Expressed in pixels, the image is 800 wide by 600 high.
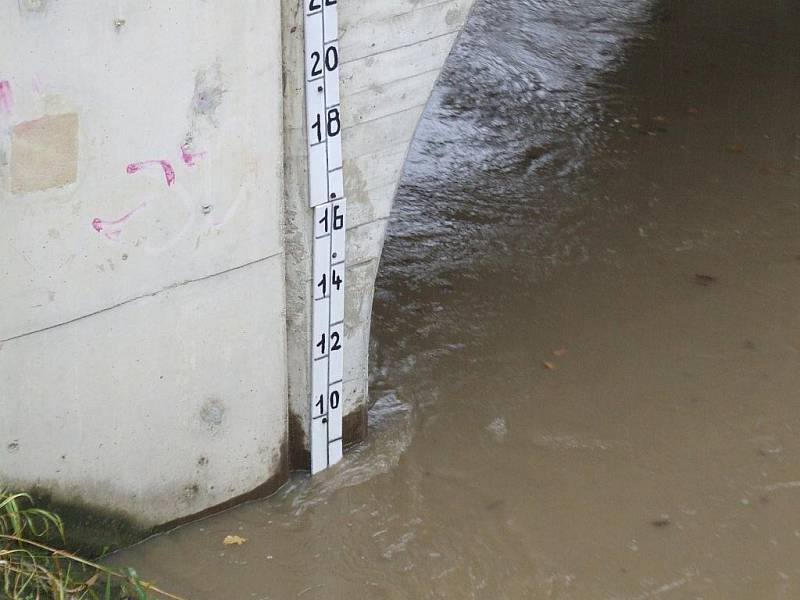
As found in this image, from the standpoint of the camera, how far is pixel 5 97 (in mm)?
3098

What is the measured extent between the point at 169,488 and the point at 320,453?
61 cm

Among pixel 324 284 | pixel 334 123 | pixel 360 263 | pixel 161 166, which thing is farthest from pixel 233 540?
pixel 334 123

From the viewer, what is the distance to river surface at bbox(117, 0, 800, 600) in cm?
407

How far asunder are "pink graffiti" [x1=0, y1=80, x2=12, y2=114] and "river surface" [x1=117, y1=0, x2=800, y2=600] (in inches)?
62.5

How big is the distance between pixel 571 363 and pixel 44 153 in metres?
2.58

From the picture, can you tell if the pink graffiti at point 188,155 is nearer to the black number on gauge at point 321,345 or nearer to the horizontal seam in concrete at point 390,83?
the horizontal seam in concrete at point 390,83

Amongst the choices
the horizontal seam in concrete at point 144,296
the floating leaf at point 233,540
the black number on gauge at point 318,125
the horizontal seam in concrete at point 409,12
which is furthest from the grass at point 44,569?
the horizontal seam in concrete at point 409,12

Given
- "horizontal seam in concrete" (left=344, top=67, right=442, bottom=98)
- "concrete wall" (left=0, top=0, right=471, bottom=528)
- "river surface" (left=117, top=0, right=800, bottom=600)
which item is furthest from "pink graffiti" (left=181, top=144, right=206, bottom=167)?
"river surface" (left=117, top=0, right=800, bottom=600)

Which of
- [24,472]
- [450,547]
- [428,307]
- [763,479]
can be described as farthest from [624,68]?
[24,472]

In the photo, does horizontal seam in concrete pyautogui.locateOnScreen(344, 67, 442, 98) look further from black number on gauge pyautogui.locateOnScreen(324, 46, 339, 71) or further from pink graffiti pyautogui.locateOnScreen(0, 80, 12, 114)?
pink graffiti pyautogui.locateOnScreen(0, 80, 12, 114)

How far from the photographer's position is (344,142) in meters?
3.87

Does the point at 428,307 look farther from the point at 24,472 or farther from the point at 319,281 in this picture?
the point at 24,472

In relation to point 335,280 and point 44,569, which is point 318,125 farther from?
point 44,569

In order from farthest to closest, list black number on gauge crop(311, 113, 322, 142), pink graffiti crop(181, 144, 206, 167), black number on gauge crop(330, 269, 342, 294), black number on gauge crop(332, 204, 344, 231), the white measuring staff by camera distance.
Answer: black number on gauge crop(330, 269, 342, 294) → black number on gauge crop(332, 204, 344, 231) → black number on gauge crop(311, 113, 322, 142) → the white measuring staff → pink graffiti crop(181, 144, 206, 167)
